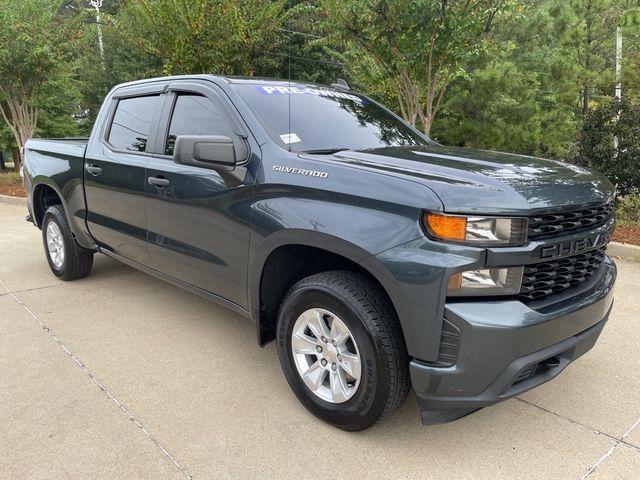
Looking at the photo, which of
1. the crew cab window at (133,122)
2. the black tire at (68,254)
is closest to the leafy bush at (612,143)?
the crew cab window at (133,122)

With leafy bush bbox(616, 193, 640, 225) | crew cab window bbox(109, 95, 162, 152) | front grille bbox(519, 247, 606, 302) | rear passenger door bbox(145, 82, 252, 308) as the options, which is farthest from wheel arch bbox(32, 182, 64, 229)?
leafy bush bbox(616, 193, 640, 225)

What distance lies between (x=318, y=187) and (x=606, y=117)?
20.8 ft

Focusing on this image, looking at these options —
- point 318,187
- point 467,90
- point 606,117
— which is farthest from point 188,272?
point 467,90

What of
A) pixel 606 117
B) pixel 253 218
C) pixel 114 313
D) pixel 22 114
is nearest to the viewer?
pixel 253 218

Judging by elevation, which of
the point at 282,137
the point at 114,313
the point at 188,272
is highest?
the point at 282,137

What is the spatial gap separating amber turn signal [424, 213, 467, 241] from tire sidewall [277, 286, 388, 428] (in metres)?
0.53

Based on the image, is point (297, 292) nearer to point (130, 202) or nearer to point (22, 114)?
point (130, 202)

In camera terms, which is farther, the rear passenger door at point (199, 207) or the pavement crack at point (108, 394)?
the rear passenger door at point (199, 207)

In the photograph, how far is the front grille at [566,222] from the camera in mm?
2154

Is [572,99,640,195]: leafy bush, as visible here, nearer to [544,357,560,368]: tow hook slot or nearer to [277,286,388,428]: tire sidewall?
[544,357,560,368]: tow hook slot

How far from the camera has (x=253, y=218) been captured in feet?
9.16

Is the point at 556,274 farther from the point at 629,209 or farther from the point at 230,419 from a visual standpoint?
the point at 629,209

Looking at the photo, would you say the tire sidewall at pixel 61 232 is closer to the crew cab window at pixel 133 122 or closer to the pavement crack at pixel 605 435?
the crew cab window at pixel 133 122

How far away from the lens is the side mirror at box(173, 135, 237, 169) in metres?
2.64
